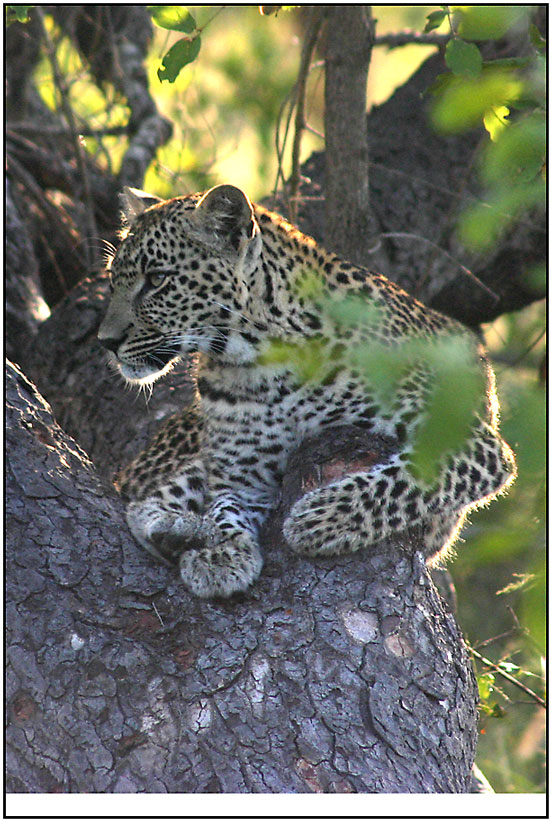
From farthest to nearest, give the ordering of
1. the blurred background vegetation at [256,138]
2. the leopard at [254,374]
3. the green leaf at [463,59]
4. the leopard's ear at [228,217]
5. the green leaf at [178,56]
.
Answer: the blurred background vegetation at [256,138] < the leopard's ear at [228,217] < the leopard at [254,374] < the green leaf at [178,56] < the green leaf at [463,59]

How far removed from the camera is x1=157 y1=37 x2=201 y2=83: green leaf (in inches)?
142

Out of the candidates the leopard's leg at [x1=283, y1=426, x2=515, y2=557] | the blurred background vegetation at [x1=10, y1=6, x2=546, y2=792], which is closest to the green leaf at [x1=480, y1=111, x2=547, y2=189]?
the leopard's leg at [x1=283, y1=426, x2=515, y2=557]

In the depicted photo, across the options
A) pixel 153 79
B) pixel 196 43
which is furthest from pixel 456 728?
pixel 153 79

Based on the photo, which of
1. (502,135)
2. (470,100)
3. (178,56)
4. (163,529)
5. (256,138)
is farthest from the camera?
(256,138)

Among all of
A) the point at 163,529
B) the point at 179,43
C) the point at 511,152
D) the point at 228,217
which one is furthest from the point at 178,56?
the point at 511,152

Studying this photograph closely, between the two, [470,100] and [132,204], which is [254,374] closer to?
[132,204]

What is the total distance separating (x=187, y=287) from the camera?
14.0ft

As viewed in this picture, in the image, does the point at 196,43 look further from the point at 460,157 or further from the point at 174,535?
the point at 460,157

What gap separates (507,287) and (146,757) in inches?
179

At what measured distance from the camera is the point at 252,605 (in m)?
3.43

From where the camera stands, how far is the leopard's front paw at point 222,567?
11.3ft

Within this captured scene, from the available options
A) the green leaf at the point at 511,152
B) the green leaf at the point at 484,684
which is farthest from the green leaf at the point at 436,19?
the green leaf at the point at 484,684

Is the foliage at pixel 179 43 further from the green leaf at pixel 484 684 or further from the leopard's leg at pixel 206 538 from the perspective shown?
the green leaf at pixel 484 684

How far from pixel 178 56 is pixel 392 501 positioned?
6.38 ft
